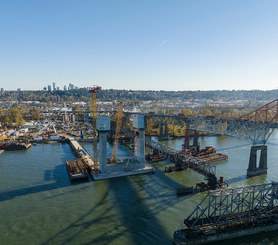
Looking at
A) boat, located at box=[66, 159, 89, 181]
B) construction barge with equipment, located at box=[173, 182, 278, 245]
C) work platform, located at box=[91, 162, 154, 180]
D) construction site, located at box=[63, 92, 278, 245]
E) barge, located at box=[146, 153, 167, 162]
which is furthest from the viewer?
barge, located at box=[146, 153, 167, 162]

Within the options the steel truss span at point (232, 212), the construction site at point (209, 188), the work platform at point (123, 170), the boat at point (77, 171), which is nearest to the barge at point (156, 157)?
the construction site at point (209, 188)

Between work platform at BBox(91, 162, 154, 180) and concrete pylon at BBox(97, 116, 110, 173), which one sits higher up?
concrete pylon at BBox(97, 116, 110, 173)

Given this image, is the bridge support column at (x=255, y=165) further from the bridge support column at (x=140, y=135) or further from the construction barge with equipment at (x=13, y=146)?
the construction barge with equipment at (x=13, y=146)

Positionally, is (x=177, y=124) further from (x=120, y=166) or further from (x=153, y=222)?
(x=153, y=222)

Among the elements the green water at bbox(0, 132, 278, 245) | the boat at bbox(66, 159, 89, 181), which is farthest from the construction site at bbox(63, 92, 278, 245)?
the green water at bbox(0, 132, 278, 245)

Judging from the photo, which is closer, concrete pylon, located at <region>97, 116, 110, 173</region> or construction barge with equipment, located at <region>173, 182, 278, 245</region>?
construction barge with equipment, located at <region>173, 182, 278, 245</region>

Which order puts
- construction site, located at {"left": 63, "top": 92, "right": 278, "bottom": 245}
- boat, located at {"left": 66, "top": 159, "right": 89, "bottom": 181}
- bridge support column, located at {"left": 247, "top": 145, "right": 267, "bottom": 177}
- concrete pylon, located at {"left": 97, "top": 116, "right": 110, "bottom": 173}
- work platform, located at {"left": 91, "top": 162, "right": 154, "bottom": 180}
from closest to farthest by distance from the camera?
construction site, located at {"left": 63, "top": 92, "right": 278, "bottom": 245} → boat, located at {"left": 66, "top": 159, "right": 89, "bottom": 181} → concrete pylon, located at {"left": 97, "top": 116, "right": 110, "bottom": 173} → work platform, located at {"left": 91, "top": 162, "right": 154, "bottom": 180} → bridge support column, located at {"left": 247, "top": 145, "right": 267, "bottom": 177}

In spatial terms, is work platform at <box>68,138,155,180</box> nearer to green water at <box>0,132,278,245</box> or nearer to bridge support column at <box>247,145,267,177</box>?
green water at <box>0,132,278,245</box>
